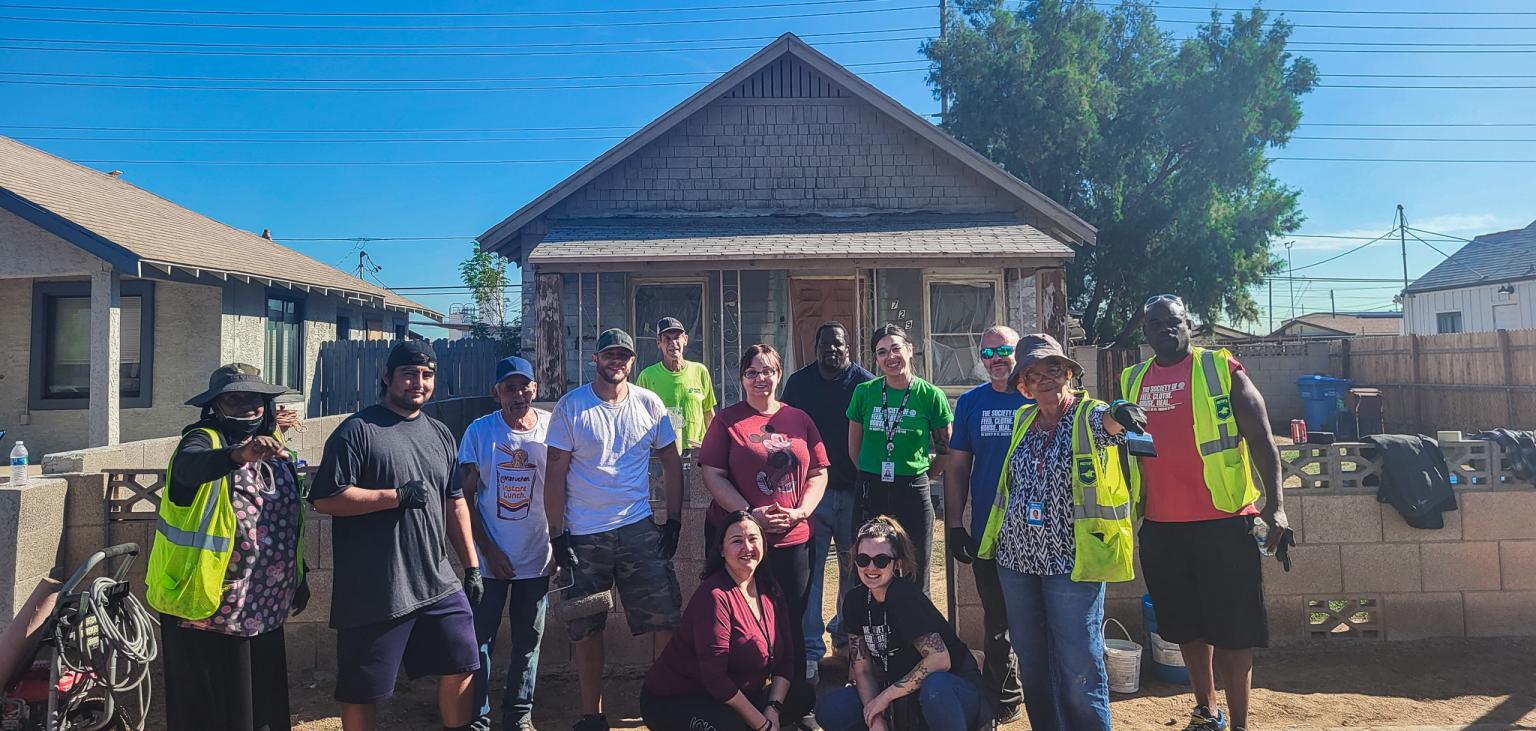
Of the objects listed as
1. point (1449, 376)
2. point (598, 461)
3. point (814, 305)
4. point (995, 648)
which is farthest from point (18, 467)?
point (1449, 376)

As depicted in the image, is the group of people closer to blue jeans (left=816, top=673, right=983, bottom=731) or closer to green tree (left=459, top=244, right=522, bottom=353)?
blue jeans (left=816, top=673, right=983, bottom=731)

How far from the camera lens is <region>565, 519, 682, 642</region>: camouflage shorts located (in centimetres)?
357

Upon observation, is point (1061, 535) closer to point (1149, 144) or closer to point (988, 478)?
point (988, 478)

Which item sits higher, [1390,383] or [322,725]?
[1390,383]

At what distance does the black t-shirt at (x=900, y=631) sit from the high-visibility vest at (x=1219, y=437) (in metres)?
1.02

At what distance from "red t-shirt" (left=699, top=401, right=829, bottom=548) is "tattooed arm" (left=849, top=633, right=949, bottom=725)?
2.60 feet

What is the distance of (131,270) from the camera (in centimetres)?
874

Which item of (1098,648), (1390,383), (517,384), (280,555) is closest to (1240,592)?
(1098,648)

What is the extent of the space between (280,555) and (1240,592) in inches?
150

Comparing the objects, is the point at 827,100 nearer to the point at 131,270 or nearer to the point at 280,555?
the point at 131,270

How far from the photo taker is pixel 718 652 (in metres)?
3.01

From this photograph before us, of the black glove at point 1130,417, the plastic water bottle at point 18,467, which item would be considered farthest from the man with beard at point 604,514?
the plastic water bottle at point 18,467

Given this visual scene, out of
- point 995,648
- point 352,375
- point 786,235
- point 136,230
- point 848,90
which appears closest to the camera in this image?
point 995,648

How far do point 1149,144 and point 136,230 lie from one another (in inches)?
778
